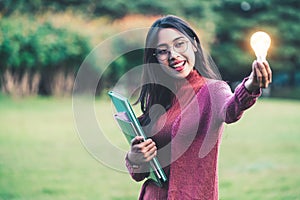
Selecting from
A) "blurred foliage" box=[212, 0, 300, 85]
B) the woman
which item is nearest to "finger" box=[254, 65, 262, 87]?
the woman

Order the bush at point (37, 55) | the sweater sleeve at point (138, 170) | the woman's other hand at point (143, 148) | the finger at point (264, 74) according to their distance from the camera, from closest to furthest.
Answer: the finger at point (264, 74) → the woman's other hand at point (143, 148) → the sweater sleeve at point (138, 170) → the bush at point (37, 55)

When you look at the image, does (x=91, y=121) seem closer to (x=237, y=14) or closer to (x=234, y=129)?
(x=234, y=129)

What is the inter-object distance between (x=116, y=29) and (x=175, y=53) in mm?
10407

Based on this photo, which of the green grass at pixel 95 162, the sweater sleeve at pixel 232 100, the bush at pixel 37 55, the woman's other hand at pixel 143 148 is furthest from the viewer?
the bush at pixel 37 55

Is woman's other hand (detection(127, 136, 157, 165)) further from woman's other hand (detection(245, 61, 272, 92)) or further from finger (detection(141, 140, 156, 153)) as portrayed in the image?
woman's other hand (detection(245, 61, 272, 92))

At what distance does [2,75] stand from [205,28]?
185 inches

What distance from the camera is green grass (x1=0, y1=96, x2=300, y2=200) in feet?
13.3

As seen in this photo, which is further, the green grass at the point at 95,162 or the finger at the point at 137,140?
the green grass at the point at 95,162

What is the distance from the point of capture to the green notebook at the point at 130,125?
1.32m

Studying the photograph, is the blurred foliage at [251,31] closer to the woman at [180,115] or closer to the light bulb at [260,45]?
the woman at [180,115]

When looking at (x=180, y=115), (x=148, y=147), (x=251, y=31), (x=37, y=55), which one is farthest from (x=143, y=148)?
(x=251, y=31)

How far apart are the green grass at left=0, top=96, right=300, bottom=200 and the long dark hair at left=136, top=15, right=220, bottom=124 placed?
6.81 feet

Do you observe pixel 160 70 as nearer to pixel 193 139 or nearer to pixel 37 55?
pixel 193 139

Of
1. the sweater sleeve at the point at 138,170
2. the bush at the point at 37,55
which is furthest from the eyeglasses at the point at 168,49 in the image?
the bush at the point at 37,55
